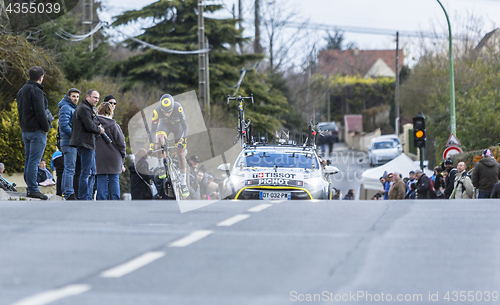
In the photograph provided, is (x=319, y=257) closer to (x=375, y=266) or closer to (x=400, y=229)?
(x=375, y=266)

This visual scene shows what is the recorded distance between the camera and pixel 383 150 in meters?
48.3

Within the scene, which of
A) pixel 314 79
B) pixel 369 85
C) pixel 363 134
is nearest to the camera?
pixel 314 79

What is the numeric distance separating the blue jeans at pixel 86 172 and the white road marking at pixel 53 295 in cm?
623

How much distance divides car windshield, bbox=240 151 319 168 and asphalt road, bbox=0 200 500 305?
6010 mm

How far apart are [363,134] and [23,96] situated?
65735 millimetres

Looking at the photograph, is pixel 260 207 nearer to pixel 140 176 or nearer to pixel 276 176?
pixel 276 176

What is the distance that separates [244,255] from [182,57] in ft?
107

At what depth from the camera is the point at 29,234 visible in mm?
6805

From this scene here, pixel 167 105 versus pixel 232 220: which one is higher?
pixel 167 105

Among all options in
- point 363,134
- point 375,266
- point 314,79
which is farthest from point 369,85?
point 375,266

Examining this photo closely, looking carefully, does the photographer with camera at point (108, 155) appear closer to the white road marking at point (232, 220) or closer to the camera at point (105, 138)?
the camera at point (105, 138)

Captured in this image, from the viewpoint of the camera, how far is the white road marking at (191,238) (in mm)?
6250

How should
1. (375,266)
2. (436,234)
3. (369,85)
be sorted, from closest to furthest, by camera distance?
(375,266), (436,234), (369,85)

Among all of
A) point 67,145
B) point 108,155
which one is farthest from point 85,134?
point 108,155
